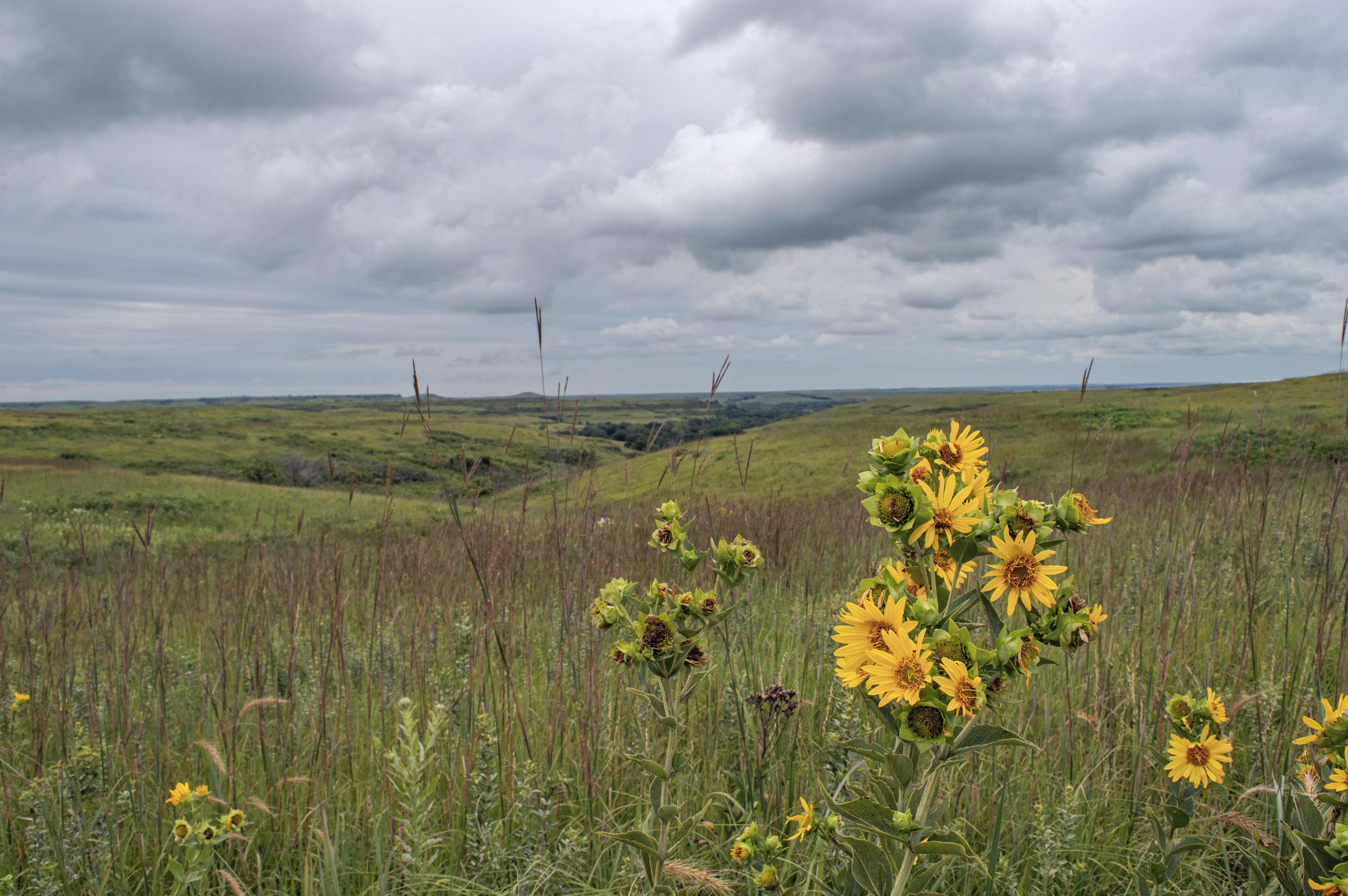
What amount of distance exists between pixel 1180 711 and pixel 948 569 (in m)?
0.89

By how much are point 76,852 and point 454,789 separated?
3.93 ft

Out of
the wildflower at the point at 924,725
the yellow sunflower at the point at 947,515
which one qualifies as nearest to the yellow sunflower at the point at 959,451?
the yellow sunflower at the point at 947,515

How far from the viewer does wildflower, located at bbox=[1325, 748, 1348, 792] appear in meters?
1.12

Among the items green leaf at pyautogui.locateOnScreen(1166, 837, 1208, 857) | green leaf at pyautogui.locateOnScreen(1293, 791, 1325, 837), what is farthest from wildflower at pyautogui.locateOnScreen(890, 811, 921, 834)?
green leaf at pyautogui.locateOnScreen(1293, 791, 1325, 837)

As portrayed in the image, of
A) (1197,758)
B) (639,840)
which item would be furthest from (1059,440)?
(639,840)

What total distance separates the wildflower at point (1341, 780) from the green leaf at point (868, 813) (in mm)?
811

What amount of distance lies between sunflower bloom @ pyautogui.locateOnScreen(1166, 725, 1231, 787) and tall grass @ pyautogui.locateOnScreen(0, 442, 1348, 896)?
12 centimetres

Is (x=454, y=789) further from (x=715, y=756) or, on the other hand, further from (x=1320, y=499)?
(x=1320, y=499)

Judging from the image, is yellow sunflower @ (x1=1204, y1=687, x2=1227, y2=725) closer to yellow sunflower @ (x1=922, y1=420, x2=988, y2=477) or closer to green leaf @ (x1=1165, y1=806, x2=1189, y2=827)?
green leaf @ (x1=1165, y1=806, x2=1189, y2=827)

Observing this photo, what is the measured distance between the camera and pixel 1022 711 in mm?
2910

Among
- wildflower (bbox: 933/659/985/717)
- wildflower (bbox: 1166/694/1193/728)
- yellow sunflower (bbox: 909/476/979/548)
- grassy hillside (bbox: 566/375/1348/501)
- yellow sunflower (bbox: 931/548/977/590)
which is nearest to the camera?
wildflower (bbox: 933/659/985/717)

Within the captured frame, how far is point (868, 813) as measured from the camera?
98 centimetres

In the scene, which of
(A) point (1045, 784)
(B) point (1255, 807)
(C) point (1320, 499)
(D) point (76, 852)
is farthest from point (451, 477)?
(C) point (1320, 499)

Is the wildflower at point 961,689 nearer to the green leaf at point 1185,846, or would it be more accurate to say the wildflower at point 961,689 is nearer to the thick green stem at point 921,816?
the thick green stem at point 921,816
